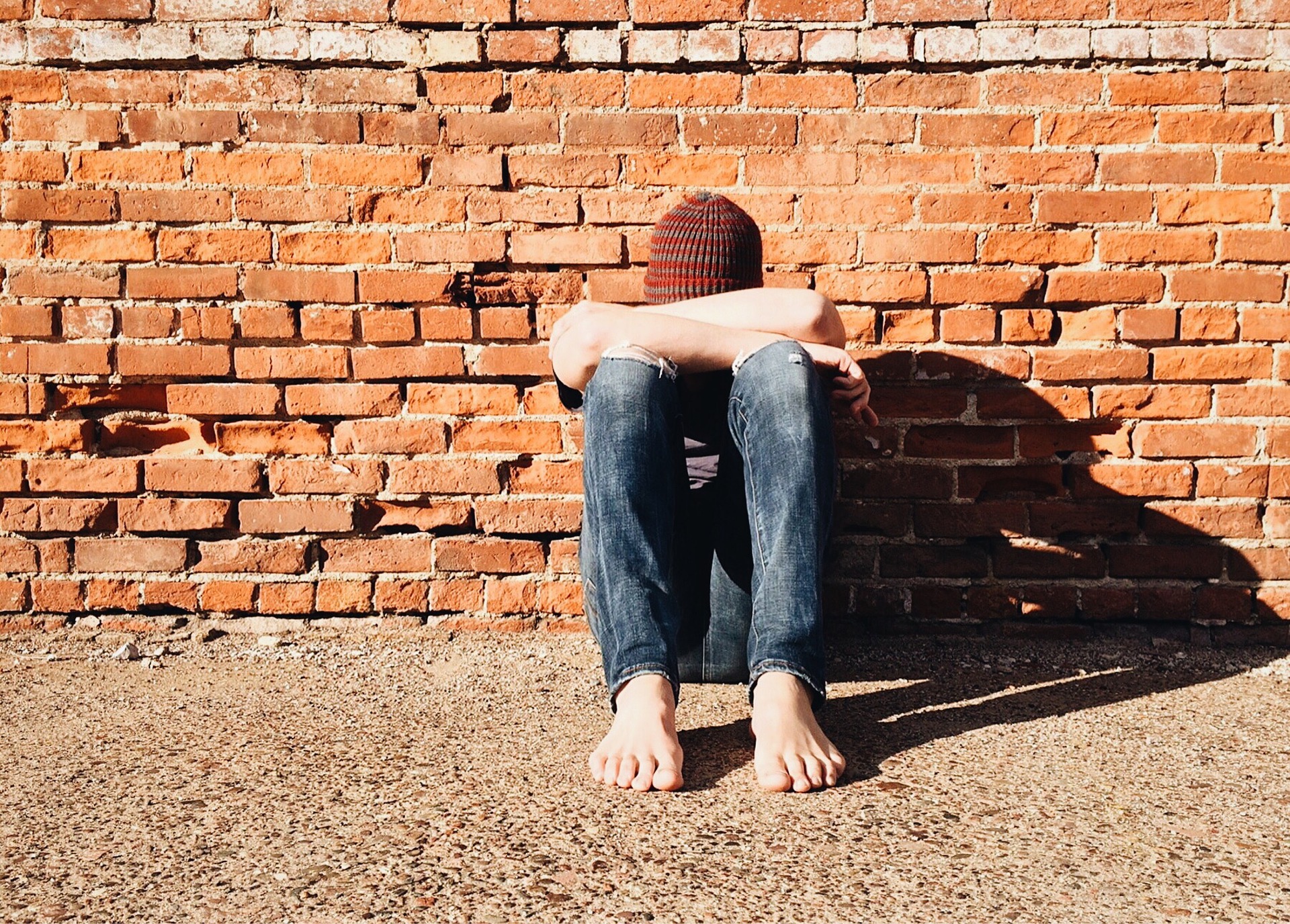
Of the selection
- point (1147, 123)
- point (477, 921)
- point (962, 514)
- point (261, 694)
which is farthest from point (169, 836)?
point (1147, 123)

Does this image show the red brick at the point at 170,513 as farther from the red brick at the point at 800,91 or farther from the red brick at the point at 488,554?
the red brick at the point at 800,91

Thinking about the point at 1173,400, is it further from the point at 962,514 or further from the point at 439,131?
the point at 439,131

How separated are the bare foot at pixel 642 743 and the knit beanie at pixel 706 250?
0.98 m

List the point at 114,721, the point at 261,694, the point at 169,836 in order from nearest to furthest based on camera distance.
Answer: the point at 169,836 < the point at 114,721 < the point at 261,694

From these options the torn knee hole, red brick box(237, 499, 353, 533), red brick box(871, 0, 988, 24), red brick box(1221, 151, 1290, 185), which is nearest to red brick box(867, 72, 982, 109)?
red brick box(871, 0, 988, 24)

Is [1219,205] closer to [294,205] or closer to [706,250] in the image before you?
[706,250]

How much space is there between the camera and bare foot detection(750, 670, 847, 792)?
1.85 meters

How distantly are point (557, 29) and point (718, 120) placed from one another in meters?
0.50

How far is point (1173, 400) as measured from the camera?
2.84 m

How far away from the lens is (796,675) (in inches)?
78.0

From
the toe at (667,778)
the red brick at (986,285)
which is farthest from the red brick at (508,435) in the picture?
the toe at (667,778)

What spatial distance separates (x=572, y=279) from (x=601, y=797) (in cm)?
153

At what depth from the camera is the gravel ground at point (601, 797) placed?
4.92ft

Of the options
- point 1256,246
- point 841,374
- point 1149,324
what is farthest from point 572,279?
point 1256,246
